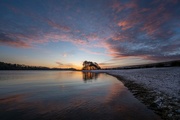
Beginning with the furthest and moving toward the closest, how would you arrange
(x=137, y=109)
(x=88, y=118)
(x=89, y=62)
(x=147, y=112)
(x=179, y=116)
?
(x=89, y=62) < (x=137, y=109) < (x=147, y=112) < (x=88, y=118) < (x=179, y=116)

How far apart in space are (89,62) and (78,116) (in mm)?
180591

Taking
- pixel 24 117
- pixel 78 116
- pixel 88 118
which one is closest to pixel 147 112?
pixel 88 118

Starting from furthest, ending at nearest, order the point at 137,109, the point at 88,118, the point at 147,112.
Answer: the point at 137,109 → the point at 147,112 → the point at 88,118

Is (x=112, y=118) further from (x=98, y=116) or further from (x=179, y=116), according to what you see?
(x=179, y=116)

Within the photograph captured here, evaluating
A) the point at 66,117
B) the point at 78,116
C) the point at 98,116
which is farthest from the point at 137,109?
the point at 66,117

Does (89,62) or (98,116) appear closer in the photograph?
(98,116)

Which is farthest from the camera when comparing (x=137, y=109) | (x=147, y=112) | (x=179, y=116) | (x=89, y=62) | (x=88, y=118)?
(x=89, y=62)

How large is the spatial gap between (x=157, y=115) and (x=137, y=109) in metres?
1.49

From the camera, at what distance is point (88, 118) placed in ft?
23.0

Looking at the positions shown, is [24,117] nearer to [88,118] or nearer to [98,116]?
[88,118]

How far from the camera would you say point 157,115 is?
24.0 feet

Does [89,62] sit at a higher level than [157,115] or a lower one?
higher

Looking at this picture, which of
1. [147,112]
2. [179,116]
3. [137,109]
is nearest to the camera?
[179,116]

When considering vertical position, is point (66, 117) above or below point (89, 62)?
below
